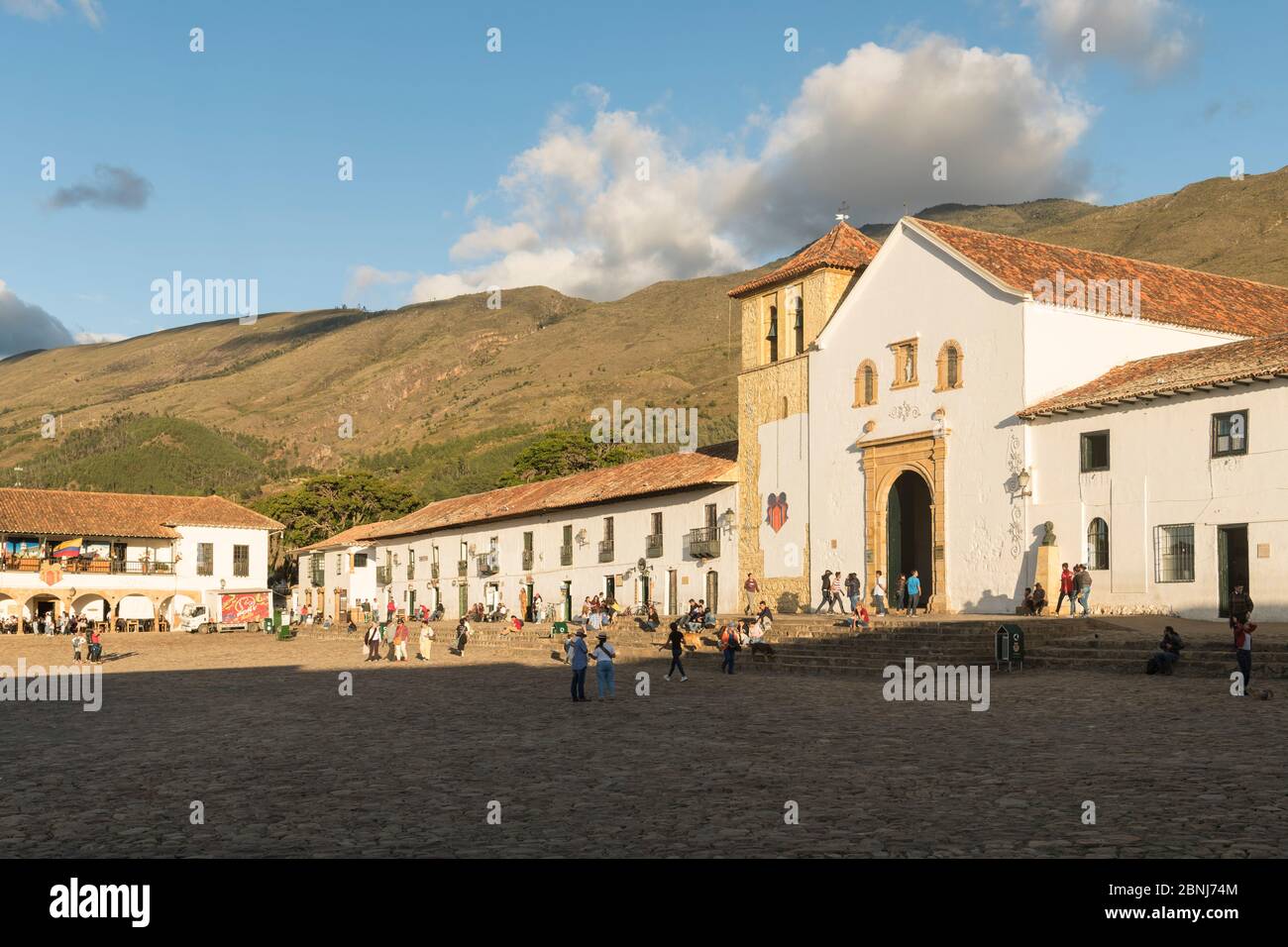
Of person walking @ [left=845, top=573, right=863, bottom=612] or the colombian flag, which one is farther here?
the colombian flag

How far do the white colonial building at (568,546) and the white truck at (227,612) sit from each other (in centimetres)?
436

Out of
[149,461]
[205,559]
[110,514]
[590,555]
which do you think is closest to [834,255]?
[590,555]

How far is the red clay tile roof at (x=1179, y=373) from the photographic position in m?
25.2

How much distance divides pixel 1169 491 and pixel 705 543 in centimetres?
1681

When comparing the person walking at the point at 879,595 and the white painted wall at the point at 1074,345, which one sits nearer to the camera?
the white painted wall at the point at 1074,345

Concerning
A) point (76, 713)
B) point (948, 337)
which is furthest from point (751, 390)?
point (76, 713)

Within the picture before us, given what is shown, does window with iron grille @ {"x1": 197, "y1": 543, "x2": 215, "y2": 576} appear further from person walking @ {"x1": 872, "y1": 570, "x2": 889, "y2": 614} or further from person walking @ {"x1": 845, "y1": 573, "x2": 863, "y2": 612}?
person walking @ {"x1": 872, "y1": 570, "x2": 889, "y2": 614}

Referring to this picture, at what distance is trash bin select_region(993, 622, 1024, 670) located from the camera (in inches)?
907

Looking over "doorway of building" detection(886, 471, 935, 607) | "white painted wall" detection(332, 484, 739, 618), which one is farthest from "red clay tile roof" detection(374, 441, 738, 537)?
"doorway of building" detection(886, 471, 935, 607)

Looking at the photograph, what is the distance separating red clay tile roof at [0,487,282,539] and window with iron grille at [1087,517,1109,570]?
44940 mm

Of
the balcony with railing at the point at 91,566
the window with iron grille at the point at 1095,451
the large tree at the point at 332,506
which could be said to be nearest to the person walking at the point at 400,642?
the window with iron grille at the point at 1095,451

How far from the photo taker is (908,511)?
35406 millimetres

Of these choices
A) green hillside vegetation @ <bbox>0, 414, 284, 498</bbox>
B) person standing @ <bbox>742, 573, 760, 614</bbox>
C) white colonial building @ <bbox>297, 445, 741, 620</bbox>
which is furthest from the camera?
green hillside vegetation @ <bbox>0, 414, 284, 498</bbox>

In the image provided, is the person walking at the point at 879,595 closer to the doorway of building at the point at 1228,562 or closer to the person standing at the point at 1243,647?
the doorway of building at the point at 1228,562
